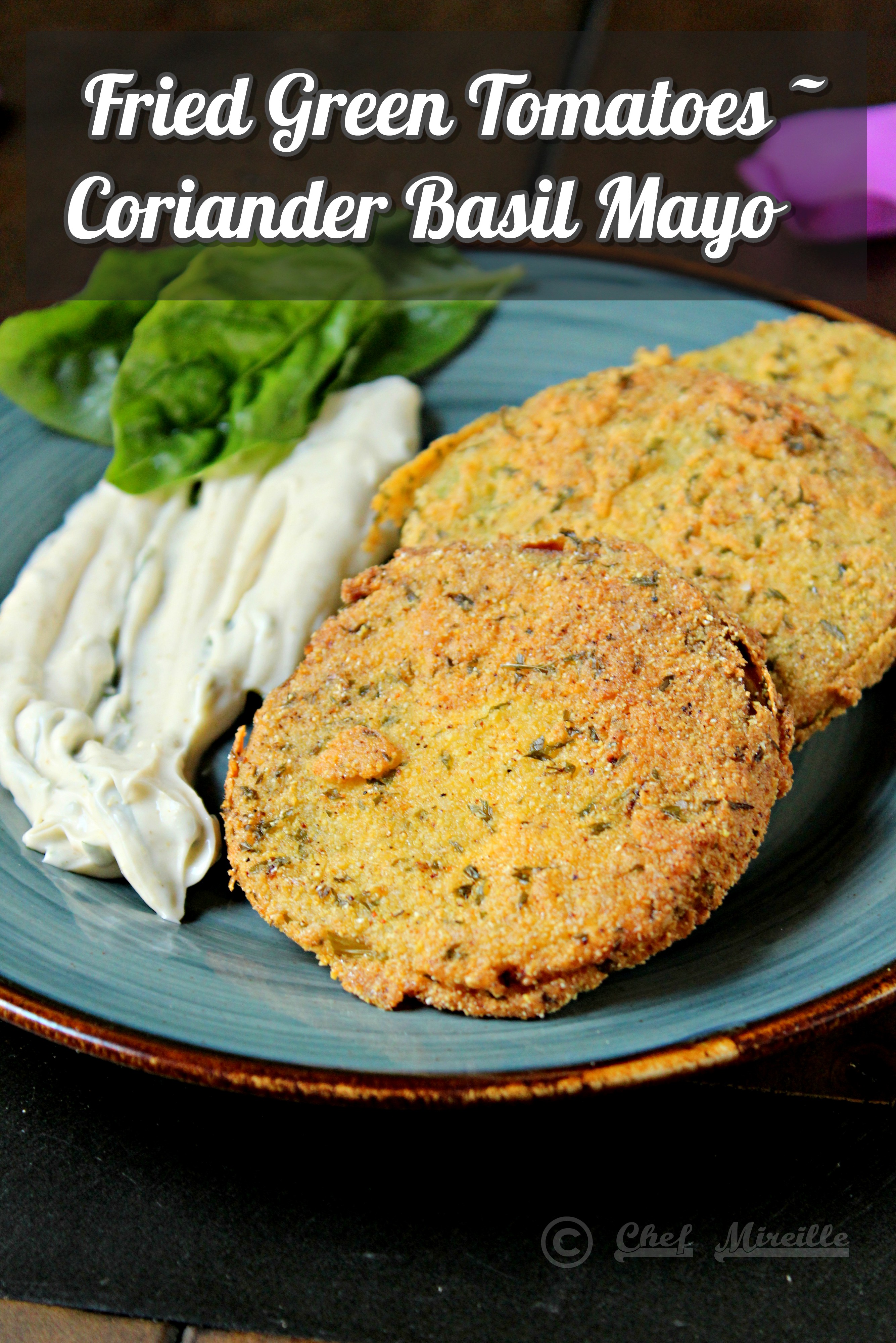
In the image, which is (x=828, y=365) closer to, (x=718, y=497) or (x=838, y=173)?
(x=718, y=497)

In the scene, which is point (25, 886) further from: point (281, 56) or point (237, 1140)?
point (281, 56)

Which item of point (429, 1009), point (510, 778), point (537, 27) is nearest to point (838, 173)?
point (537, 27)

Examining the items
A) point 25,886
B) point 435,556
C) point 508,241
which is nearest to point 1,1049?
point 25,886

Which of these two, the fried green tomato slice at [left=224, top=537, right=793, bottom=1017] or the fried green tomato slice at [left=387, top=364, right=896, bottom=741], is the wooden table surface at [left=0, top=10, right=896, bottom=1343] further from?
the fried green tomato slice at [left=387, top=364, right=896, bottom=741]

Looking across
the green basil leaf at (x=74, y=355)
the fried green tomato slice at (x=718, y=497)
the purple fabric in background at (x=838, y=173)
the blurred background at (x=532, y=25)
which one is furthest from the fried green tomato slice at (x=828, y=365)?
the green basil leaf at (x=74, y=355)

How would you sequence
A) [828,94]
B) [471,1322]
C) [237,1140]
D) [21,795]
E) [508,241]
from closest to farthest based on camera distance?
[471,1322], [237,1140], [21,795], [508,241], [828,94]

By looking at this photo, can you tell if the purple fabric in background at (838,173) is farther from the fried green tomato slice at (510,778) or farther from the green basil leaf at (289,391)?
the fried green tomato slice at (510,778)
